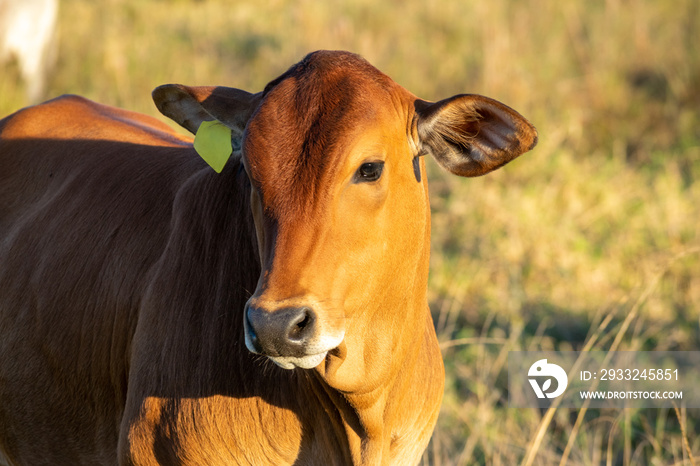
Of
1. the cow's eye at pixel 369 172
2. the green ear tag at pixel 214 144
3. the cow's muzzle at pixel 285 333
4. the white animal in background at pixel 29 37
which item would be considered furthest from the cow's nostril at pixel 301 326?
the white animal in background at pixel 29 37

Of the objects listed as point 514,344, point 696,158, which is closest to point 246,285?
point 514,344

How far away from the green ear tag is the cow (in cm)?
5

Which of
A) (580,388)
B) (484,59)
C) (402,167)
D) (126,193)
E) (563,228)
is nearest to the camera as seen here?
(402,167)

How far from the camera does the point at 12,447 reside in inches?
125

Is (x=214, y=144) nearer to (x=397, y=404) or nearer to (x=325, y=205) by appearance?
(x=325, y=205)

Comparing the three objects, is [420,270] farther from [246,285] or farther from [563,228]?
[563,228]

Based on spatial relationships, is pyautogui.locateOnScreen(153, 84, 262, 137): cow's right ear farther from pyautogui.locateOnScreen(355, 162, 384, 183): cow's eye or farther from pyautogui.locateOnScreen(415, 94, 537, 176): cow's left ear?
pyautogui.locateOnScreen(415, 94, 537, 176): cow's left ear

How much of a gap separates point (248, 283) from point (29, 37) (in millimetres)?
6615

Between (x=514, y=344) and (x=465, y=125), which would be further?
(x=514, y=344)

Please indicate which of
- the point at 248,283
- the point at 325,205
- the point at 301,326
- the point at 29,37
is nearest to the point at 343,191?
the point at 325,205

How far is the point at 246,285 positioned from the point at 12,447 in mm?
1373

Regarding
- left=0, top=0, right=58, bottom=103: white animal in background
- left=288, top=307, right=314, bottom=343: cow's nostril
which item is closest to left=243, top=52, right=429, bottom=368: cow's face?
left=288, top=307, right=314, bottom=343: cow's nostril

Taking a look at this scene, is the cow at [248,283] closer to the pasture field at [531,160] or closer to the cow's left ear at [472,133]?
the cow's left ear at [472,133]

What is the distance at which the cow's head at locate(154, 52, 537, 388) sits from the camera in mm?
2066
